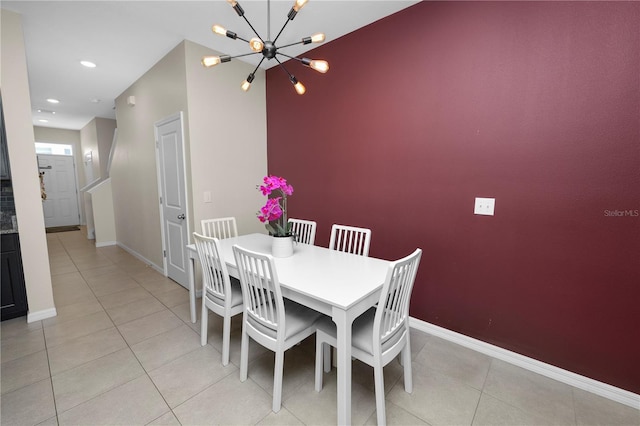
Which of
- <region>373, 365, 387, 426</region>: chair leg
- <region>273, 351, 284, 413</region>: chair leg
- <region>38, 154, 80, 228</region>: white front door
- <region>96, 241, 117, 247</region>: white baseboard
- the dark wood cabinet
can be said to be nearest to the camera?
<region>373, 365, 387, 426</region>: chair leg

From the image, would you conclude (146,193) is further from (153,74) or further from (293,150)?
(293,150)

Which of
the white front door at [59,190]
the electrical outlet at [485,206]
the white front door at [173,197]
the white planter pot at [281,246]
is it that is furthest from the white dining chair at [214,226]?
the white front door at [59,190]

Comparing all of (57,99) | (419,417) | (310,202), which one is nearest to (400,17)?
(310,202)

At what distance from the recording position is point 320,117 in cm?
290

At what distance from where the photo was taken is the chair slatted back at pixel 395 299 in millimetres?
1266

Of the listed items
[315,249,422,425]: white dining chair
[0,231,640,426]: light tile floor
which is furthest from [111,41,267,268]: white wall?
[315,249,422,425]: white dining chair

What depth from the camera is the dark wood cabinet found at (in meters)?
2.30

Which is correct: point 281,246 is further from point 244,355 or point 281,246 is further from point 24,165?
point 24,165

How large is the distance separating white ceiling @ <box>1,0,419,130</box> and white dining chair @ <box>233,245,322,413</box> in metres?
2.08

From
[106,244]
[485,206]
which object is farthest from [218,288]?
[106,244]

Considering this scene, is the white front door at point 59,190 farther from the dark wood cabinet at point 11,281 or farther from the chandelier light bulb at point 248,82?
the chandelier light bulb at point 248,82

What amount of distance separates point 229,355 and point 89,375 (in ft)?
2.96

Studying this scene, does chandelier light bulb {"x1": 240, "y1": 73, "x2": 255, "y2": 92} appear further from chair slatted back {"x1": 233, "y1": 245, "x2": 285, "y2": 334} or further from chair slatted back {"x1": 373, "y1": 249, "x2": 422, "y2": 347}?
chair slatted back {"x1": 373, "y1": 249, "x2": 422, "y2": 347}

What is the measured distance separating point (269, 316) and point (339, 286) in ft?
1.52
